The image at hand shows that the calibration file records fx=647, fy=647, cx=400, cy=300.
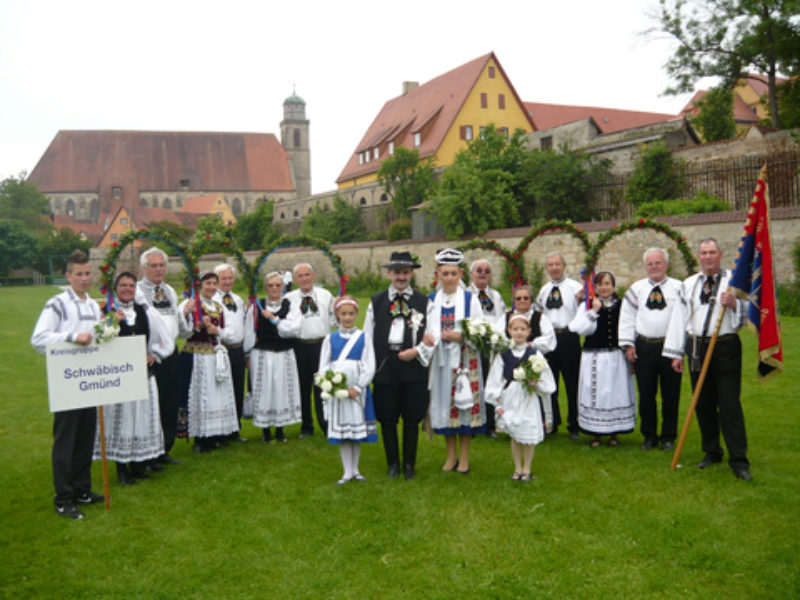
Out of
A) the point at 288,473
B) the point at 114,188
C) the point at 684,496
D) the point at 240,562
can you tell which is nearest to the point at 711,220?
the point at 684,496

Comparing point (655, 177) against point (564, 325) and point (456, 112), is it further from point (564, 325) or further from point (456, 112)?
point (456, 112)

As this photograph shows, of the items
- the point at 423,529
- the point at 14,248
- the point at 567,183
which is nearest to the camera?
the point at 423,529

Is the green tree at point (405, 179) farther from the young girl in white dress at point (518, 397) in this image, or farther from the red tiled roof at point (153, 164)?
the red tiled roof at point (153, 164)

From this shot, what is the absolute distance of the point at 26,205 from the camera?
75.1 m

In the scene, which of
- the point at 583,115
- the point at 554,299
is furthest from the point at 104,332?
the point at 583,115

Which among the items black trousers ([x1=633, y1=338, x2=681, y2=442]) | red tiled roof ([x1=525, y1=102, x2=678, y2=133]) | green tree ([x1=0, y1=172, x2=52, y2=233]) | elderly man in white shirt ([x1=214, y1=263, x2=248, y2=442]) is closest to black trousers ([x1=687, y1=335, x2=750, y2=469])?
black trousers ([x1=633, y1=338, x2=681, y2=442])

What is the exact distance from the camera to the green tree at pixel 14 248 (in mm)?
56625

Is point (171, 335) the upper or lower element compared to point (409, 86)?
lower

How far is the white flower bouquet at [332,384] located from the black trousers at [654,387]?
3.18m

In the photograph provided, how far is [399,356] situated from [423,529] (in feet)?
5.06

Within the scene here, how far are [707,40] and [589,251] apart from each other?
2353 cm

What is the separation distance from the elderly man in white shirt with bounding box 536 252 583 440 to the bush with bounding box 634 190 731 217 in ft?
32.3

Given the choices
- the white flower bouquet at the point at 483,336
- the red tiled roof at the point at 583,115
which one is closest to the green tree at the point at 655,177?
the white flower bouquet at the point at 483,336

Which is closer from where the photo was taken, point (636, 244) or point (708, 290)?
point (708, 290)
